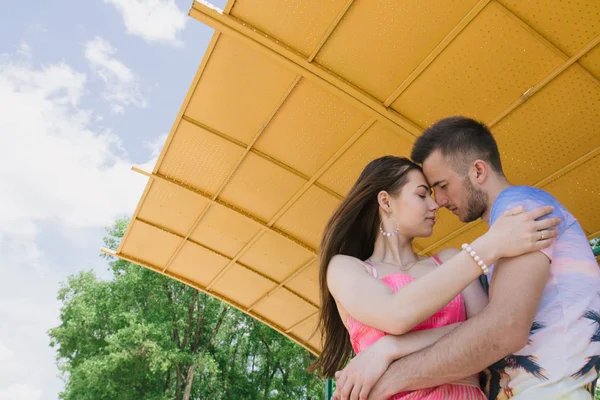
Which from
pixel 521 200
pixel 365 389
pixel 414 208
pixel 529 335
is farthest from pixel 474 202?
pixel 365 389

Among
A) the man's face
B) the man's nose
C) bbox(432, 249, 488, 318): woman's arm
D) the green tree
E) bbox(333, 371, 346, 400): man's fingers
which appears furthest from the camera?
the green tree

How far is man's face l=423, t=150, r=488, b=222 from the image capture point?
8.76 ft

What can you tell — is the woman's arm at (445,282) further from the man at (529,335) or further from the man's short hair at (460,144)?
the man's short hair at (460,144)

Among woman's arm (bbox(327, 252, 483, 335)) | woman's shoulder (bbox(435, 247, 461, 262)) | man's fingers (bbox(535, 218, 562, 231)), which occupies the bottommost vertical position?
woman's arm (bbox(327, 252, 483, 335))

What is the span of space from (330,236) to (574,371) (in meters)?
1.37

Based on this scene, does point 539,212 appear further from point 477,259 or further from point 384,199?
point 384,199

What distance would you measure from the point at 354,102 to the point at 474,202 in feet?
16.2

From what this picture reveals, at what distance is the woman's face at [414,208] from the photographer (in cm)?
287

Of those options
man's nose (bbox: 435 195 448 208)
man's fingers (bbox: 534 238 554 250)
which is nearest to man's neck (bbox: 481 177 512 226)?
man's nose (bbox: 435 195 448 208)

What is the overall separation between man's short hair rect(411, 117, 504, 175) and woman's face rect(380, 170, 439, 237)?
163 millimetres

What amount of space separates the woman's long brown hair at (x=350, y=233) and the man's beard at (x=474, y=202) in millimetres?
369

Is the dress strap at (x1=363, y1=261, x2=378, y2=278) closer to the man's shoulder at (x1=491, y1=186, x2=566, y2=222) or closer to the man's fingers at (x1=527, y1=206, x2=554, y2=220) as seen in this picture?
the man's shoulder at (x1=491, y1=186, x2=566, y2=222)

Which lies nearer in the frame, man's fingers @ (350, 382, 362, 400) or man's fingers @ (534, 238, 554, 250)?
man's fingers @ (534, 238, 554, 250)

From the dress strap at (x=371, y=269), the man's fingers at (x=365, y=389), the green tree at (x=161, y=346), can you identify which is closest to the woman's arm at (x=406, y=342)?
the man's fingers at (x=365, y=389)
